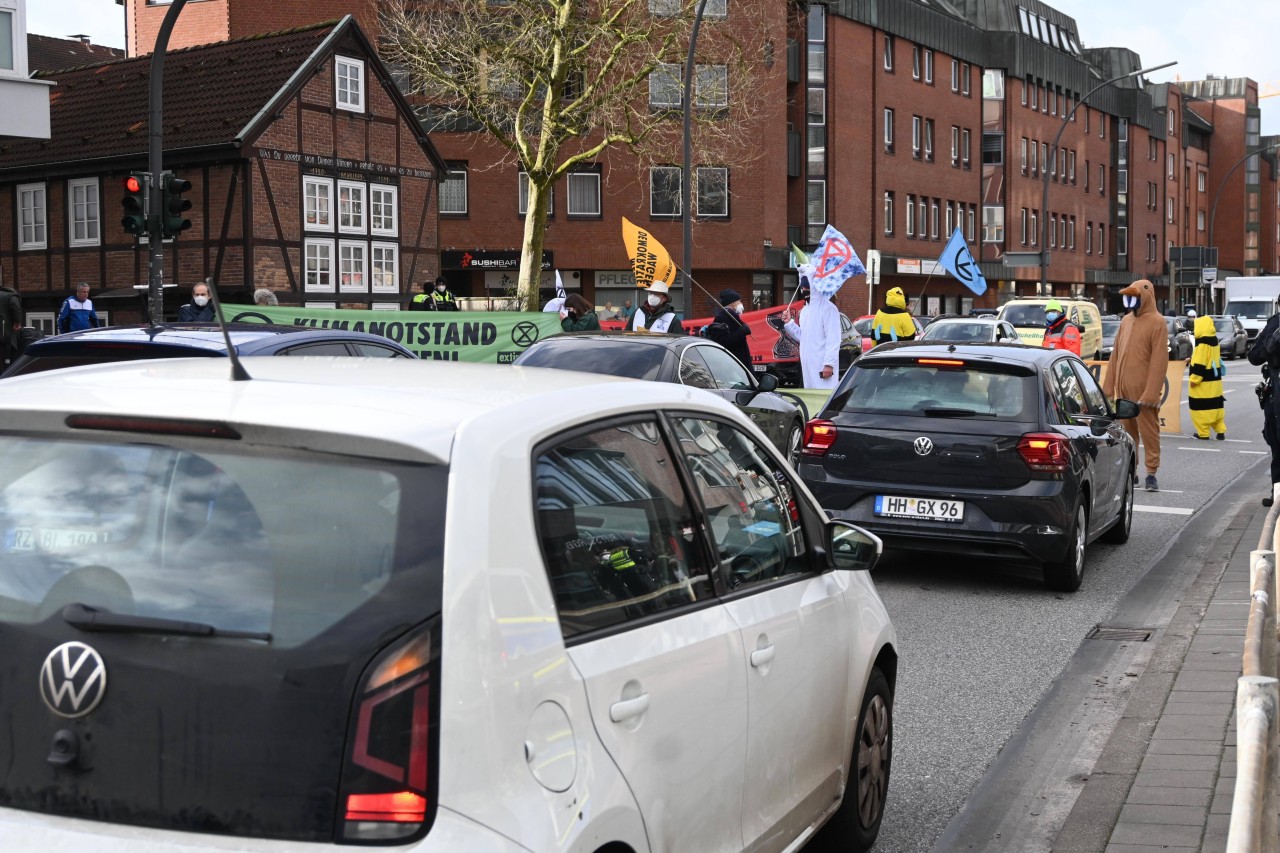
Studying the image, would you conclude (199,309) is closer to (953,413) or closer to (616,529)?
(953,413)

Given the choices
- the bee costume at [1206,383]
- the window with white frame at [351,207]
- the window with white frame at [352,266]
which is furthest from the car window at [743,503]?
the window with white frame at [351,207]

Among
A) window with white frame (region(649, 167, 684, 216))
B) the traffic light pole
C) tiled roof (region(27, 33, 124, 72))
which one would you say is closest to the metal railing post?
the traffic light pole

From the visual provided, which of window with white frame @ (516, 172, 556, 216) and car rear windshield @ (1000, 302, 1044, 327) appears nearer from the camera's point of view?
car rear windshield @ (1000, 302, 1044, 327)

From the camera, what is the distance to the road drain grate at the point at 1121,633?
860 cm

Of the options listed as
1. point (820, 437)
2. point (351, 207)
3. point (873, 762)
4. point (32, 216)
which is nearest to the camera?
point (873, 762)

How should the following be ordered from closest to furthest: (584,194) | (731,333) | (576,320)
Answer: (731,333), (576,320), (584,194)

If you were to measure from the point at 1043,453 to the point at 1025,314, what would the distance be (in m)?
28.9

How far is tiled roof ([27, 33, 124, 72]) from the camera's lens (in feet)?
230

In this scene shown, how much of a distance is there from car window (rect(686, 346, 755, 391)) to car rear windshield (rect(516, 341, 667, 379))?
75 cm

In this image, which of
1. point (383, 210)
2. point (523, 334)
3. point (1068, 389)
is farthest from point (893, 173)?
point (1068, 389)

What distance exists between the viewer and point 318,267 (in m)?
38.2

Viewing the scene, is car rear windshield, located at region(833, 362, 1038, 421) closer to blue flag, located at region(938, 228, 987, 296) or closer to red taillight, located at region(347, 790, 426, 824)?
red taillight, located at region(347, 790, 426, 824)

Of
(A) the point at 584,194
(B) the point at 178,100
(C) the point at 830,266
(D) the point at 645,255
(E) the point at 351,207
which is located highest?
(B) the point at 178,100

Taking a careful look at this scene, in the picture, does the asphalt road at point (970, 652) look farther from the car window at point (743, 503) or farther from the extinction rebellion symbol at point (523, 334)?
the extinction rebellion symbol at point (523, 334)
